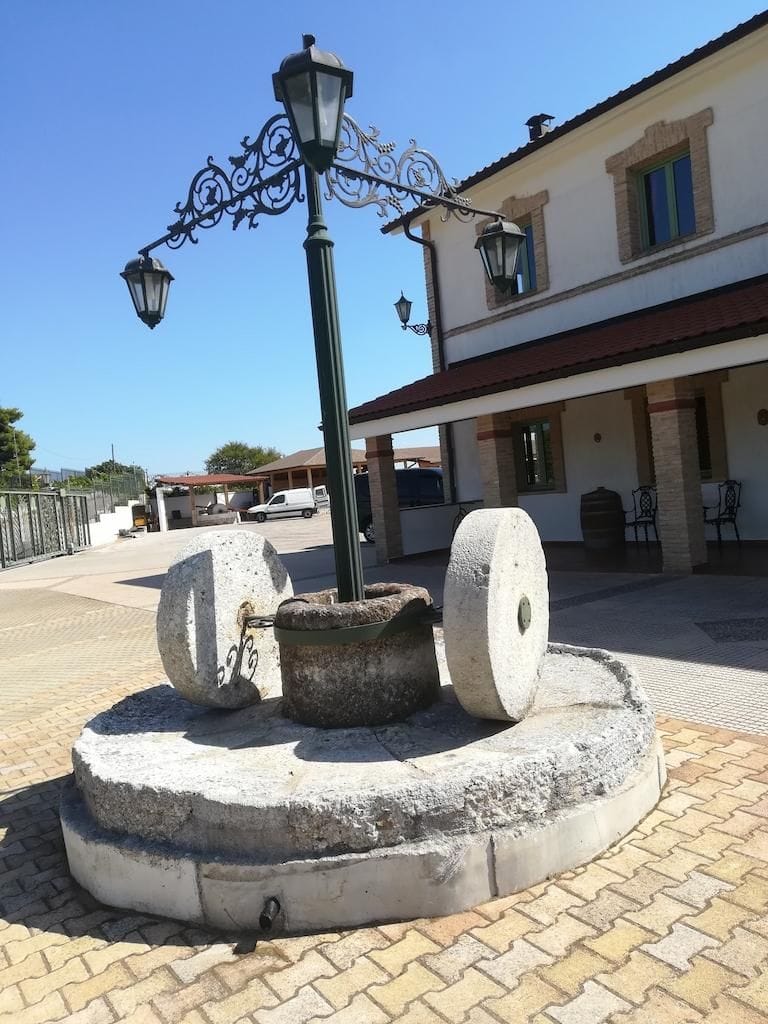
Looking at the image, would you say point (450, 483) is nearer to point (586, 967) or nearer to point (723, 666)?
point (723, 666)

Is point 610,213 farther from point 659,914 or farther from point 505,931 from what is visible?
point 505,931

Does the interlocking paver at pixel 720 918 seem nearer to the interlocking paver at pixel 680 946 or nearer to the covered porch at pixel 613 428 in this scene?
the interlocking paver at pixel 680 946

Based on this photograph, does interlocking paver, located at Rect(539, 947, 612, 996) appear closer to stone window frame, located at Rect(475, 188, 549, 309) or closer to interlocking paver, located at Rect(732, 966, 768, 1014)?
interlocking paver, located at Rect(732, 966, 768, 1014)

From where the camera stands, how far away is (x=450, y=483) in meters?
15.6

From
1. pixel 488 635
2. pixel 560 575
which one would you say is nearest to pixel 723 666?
pixel 488 635

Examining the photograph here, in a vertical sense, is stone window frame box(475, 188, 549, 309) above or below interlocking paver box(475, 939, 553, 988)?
above

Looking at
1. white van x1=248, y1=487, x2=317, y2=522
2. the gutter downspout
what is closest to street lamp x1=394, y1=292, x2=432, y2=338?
the gutter downspout

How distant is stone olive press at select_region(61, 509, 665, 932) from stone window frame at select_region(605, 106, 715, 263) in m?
8.98

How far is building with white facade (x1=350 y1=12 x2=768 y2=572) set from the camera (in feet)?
30.8

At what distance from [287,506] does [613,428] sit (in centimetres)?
2724

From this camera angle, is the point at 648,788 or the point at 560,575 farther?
the point at 560,575

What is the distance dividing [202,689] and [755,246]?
990 cm

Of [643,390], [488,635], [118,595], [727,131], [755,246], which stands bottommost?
[118,595]

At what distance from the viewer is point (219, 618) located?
375 cm
